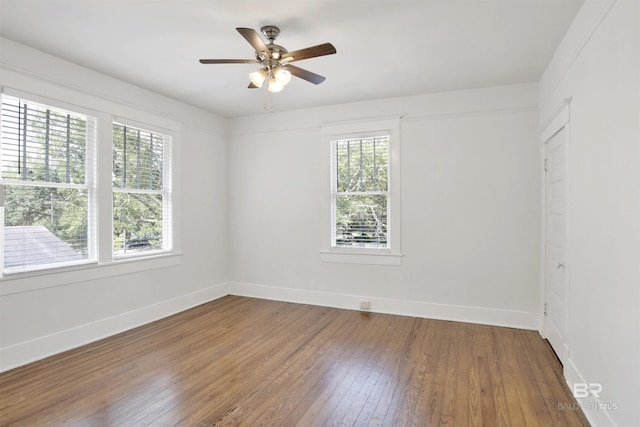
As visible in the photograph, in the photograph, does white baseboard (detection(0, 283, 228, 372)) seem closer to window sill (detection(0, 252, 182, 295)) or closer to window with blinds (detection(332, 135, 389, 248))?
window sill (detection(0, 252, 182, 295))

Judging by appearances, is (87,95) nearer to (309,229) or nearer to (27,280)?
(27,280)

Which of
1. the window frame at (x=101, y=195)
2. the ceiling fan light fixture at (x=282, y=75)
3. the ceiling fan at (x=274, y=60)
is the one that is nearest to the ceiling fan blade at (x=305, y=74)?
the ceiling fan at (x=274, y=60)

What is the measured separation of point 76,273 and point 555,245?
15.7 feet

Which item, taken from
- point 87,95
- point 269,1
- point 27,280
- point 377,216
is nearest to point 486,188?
point 377,216

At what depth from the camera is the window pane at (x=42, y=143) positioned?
2975 mm

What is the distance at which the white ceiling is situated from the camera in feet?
8.05

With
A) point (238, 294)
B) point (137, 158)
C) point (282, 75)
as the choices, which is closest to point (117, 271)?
point (137, 158)

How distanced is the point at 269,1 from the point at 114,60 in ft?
6.31

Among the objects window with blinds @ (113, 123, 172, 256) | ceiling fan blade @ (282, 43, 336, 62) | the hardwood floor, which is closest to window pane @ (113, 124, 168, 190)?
window with blinds @ (113, 123, 172, 256)

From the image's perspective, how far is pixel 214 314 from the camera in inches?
176

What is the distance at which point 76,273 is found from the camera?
3.44 metres

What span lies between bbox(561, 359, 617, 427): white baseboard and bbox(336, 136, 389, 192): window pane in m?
2.75

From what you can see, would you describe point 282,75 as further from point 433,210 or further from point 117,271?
point 117,271

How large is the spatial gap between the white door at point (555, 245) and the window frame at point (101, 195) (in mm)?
4423
